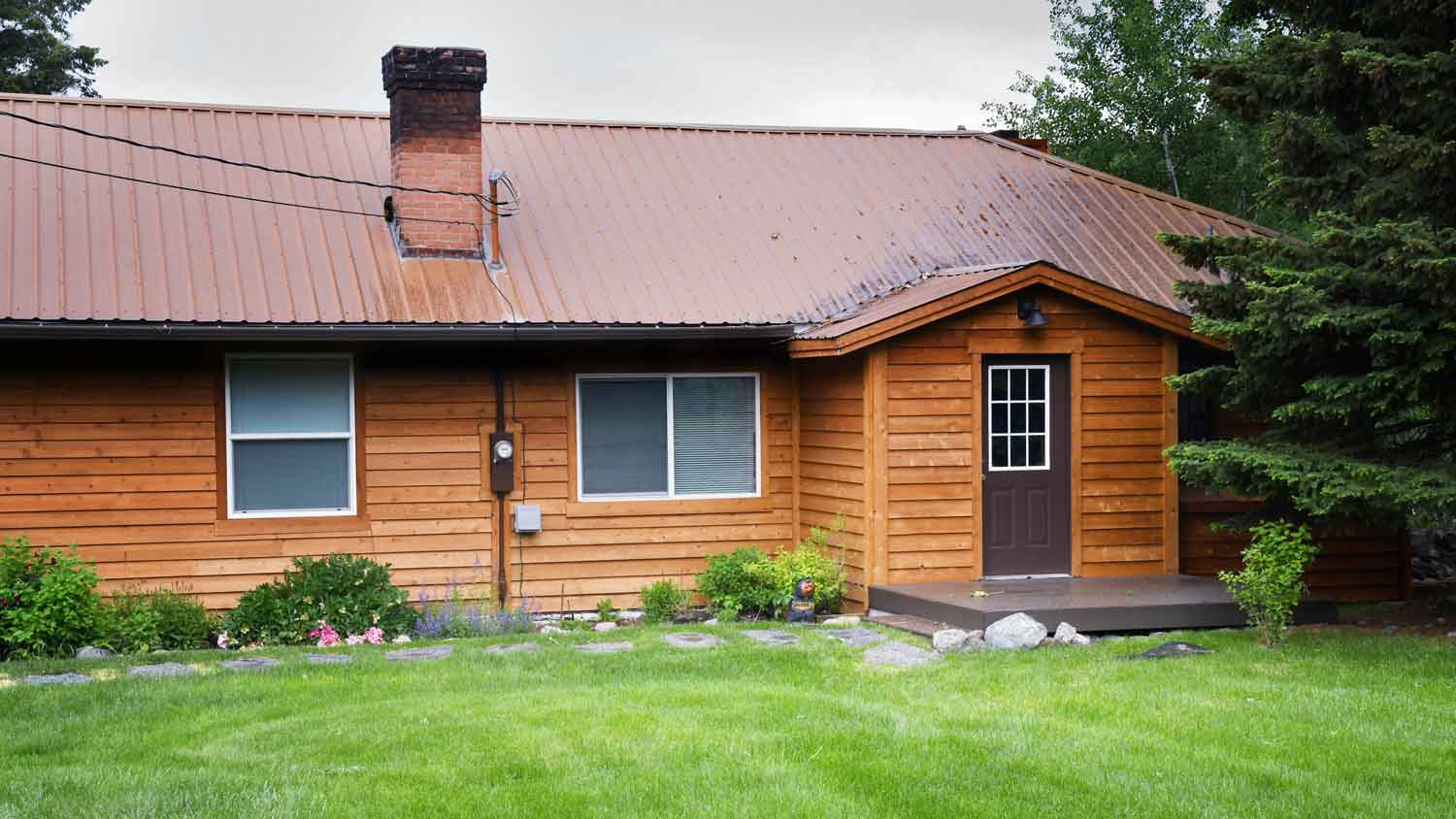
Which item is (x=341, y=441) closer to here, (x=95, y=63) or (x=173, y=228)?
(x=173, y=228)

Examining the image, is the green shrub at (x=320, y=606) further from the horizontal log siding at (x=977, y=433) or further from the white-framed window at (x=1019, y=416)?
the white-framed window at (x=1019, y=416)

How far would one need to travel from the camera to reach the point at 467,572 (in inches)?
503

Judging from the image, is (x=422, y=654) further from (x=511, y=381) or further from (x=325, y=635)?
(x=511, y=381)

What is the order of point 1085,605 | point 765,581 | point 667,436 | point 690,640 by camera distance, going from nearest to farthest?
point 690,640 < point 1085,605 < point 765,581 < point 667,436

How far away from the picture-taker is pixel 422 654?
10.6 m

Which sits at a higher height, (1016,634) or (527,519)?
(527,519)

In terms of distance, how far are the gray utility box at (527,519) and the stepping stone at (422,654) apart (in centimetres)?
201

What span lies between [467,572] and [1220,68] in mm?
7135

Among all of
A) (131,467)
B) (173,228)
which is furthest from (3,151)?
(131,467)

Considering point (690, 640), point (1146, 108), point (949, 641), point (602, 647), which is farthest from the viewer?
point (1146, 108)

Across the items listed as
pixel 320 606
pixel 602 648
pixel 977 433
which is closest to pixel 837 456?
pixel 977 433

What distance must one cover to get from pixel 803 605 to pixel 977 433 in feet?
6.70

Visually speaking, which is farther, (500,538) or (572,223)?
(572,223)

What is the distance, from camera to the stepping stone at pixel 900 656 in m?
10.0
